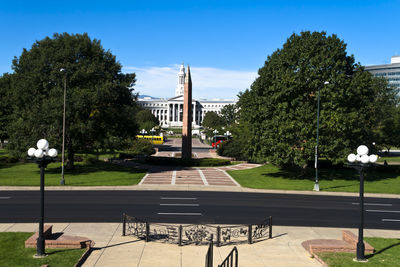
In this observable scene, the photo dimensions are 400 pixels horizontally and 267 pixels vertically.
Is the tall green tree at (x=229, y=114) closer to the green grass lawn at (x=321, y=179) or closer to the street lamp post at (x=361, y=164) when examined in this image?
the green grass lawn at (x=321, y=179)

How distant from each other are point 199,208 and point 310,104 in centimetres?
1866

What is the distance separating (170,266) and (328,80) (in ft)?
89.2

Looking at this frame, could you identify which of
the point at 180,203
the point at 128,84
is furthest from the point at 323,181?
the point at 128,84

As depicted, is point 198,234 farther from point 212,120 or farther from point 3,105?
point 212,120

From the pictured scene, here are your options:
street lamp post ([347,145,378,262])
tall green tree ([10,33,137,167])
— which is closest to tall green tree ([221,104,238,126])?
tall green tree ([10,33,137,167])

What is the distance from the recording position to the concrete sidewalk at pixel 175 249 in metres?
13.3

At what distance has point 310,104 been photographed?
3659 centimetres

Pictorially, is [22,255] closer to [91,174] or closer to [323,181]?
[91,174]

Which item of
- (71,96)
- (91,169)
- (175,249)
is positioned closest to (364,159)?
(175,249)

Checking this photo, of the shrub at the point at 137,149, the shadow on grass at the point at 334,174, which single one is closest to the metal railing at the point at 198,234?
the shadow on grass at the point at 334,174

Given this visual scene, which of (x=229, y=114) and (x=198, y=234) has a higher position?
(x=229, y=114)

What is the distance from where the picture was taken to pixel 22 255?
13.4 m

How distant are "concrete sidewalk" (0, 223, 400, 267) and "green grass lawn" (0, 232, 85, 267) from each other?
24.4 inches

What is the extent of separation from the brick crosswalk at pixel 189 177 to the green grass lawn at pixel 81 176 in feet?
4.28
